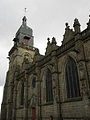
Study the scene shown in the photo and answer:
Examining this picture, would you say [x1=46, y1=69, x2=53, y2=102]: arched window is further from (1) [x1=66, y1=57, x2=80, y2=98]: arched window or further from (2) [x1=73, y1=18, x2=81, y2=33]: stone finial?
(2) [x1=73, y1=18, x2=81, y2=33]: stone finial

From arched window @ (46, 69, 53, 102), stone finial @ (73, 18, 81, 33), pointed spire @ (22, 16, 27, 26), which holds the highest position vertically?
pointed spire @ (22, 16, 27, 26)

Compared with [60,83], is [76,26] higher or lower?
higher

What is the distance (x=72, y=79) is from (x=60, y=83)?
1547 millimetres

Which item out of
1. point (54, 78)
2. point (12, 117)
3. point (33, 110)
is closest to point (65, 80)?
point (54, 78)

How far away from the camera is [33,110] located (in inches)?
745

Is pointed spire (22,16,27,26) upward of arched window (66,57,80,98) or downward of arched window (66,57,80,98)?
upward

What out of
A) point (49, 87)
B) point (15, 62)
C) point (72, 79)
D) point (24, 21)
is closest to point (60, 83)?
point (72, 79)

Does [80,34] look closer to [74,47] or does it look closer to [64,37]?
[74,47]

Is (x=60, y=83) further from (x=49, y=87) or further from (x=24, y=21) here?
(x=24, y=21)

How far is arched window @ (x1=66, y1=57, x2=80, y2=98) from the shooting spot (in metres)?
13.3

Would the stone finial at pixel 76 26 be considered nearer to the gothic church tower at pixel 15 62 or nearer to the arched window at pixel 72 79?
the arched window at pixel 72 79

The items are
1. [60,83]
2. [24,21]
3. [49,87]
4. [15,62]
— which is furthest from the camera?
[24,21]

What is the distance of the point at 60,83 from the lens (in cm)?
1502

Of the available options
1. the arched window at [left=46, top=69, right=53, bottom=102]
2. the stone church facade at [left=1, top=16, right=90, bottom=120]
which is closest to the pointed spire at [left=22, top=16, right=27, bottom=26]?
the stone church facade at [left=1, top=16, right=90, bottom=120]
